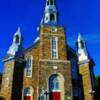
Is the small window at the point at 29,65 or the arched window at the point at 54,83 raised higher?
the small window at the point at 29,65

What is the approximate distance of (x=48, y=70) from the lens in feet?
107

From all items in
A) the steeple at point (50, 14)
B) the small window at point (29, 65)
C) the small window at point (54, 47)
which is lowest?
the small window at point (29, 65)

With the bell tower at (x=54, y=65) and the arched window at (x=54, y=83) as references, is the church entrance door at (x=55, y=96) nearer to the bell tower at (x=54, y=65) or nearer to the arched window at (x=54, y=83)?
the bell tower at (x=54, y=65)

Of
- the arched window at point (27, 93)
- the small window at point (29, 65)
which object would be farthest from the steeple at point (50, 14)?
the arched window at point (27, 93)

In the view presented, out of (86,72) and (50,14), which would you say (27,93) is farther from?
(50,14)

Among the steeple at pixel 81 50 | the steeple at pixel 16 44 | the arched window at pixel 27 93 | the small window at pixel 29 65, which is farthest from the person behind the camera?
the steeple at pixel 81 50

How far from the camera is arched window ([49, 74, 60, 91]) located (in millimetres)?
31984

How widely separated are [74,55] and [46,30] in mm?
6585

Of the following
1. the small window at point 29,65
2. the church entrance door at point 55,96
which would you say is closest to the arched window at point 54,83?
the church entrance door at point 55,96

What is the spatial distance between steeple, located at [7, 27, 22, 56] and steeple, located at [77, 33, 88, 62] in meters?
10.3

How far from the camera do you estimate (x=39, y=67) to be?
3256 centimetres

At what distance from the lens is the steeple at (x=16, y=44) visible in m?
34.4

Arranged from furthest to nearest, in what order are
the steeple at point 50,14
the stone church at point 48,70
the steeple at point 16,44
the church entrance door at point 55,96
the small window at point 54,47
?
the steeple at point 50,14 < the steeple at point 16,44 < the small window at point 54,47 < the stone church at point 48,70 < the church entrance door at point 55,96

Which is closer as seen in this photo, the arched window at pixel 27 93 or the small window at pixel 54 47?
the arched window at pixel 27 93
